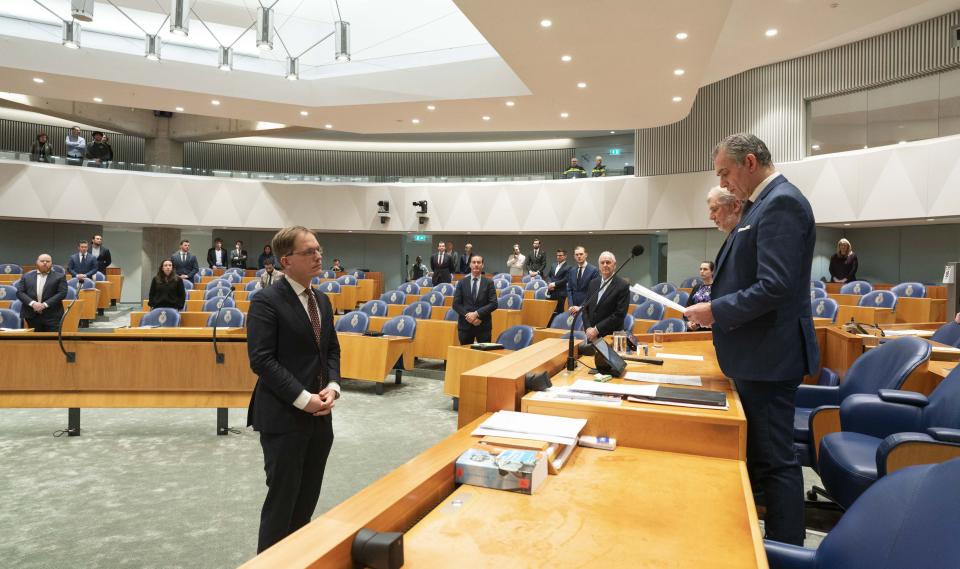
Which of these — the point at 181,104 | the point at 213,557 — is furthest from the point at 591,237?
the point at 213,557

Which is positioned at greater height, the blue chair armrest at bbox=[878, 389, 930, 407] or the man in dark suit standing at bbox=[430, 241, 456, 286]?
the man in dark suit standing at bbox=[430, 241, 456, 286]

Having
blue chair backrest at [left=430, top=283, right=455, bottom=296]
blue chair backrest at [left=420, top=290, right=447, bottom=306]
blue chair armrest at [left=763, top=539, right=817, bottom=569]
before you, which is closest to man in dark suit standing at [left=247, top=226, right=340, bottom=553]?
blue chair armrest at [left=763, top=539, right=817, bottom=569]

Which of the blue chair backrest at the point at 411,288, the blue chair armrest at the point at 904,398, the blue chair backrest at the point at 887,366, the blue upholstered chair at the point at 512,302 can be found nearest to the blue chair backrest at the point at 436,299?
the blue upholstered chair at the point at 512,302

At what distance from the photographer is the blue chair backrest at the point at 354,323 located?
281 inches

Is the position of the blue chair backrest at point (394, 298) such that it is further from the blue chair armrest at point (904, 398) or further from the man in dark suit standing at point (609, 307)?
A: the blue chair armrest at point (904, 398)

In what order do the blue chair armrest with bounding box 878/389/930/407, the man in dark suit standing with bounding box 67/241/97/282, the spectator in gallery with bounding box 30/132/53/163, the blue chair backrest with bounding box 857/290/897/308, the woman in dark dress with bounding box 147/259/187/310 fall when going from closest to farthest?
the blue chair armrest with bounding box 878/389/930/407, the woman in dark dress with bounding box 147/259/187/310, the blue chair backrest with bounding box 857/290/897/308, the man in dark suit standing with bounding box 67/241/97/282, the spectator in gallery with bounding box 30/132/53/163

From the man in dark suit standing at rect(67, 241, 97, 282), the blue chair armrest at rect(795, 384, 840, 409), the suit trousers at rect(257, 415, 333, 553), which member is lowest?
the suit trousers at rect(257, 415, 333, 553)

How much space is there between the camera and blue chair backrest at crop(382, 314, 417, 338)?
696 cm

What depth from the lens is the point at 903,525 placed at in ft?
3.53

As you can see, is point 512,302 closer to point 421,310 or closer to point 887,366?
point 421,310

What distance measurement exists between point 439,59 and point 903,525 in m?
9.94

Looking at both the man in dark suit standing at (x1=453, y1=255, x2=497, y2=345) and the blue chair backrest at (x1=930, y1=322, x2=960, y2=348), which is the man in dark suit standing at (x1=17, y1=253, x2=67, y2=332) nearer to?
the man in dark suit standing at (x1=453, y1=255, x2=497, y2=345)

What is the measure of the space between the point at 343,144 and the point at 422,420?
17381 millimetres

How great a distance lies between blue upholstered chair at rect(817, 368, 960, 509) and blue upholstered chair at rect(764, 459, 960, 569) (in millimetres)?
1181
